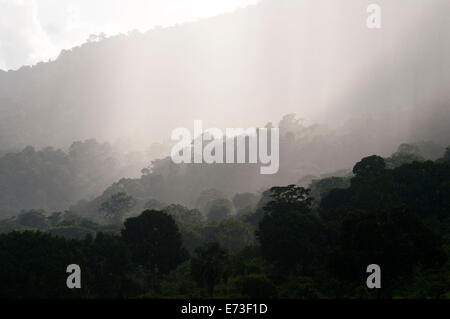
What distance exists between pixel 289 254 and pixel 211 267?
14.4m

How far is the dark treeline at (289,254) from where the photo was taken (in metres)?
42.8

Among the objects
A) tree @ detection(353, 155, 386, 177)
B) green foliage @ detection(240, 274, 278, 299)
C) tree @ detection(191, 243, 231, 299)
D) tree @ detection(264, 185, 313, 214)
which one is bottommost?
green foliage @ detection(240, 274, 278, 299)

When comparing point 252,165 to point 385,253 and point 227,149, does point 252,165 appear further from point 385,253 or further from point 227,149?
point 385,253

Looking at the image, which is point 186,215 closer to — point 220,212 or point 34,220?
point 220,212

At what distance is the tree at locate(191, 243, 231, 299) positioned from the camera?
44.2 meters

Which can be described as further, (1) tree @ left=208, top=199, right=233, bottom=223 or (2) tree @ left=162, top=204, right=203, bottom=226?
(1) tree @ left=208, top=199, right=233, bottom=223

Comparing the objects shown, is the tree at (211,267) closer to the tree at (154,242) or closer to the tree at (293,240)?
the tree at (154,242)

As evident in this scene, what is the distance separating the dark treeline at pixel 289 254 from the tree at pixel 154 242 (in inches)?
5.0

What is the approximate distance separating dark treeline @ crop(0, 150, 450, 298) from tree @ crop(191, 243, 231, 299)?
0.10 m

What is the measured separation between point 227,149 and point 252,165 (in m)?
16.7

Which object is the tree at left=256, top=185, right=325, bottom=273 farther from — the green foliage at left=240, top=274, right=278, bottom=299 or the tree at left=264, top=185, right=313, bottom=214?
the green foliage at left=240, top=274, right=278, bottom=299

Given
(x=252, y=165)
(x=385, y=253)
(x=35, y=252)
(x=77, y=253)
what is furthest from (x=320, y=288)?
(x=252, y=165)

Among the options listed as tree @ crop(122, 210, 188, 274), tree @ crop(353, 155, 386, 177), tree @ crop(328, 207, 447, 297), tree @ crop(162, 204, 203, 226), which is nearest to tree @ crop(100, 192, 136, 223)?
tree @ crop(162, 204, 203, 226)

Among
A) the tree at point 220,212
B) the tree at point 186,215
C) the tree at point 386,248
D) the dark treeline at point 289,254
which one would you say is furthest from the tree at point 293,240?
the tree at point 220,212
